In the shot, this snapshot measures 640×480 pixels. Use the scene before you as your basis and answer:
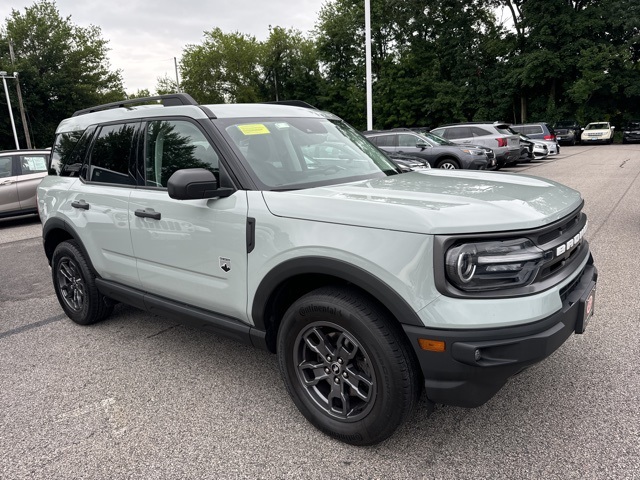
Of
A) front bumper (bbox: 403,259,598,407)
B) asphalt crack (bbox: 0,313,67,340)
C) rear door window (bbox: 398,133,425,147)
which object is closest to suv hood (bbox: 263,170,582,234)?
front bumper (bbox: 403,259,598,407)

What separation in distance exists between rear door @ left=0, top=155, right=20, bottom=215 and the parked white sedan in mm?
34346

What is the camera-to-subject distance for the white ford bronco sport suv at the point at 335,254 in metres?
2.07

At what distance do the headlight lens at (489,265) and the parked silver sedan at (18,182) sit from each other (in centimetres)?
1049

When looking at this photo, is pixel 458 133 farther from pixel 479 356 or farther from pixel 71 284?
pixel 479 356

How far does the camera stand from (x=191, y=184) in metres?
2.60

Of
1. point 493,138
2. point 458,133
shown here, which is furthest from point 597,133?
point 493,138

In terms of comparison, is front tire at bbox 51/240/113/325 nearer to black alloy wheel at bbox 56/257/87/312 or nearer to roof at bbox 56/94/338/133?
black alloy wheel at bbox 56/257/87/312

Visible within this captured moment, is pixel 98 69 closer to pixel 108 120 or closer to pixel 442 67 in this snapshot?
pixel 442 67

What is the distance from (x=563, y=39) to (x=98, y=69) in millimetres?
42738

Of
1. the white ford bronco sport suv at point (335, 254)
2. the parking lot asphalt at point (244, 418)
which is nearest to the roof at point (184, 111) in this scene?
the white ford bronco sport suv at point (335, 254)

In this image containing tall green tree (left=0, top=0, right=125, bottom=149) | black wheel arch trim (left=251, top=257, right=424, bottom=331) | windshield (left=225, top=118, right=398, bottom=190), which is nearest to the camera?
black wheel arch trim (left=251, top=257, right=424, bottom=331)

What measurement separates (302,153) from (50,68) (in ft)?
172

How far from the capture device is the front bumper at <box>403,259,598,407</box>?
2.02m

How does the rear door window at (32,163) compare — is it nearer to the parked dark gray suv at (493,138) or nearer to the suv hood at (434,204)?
the suv hood at (434,204)
